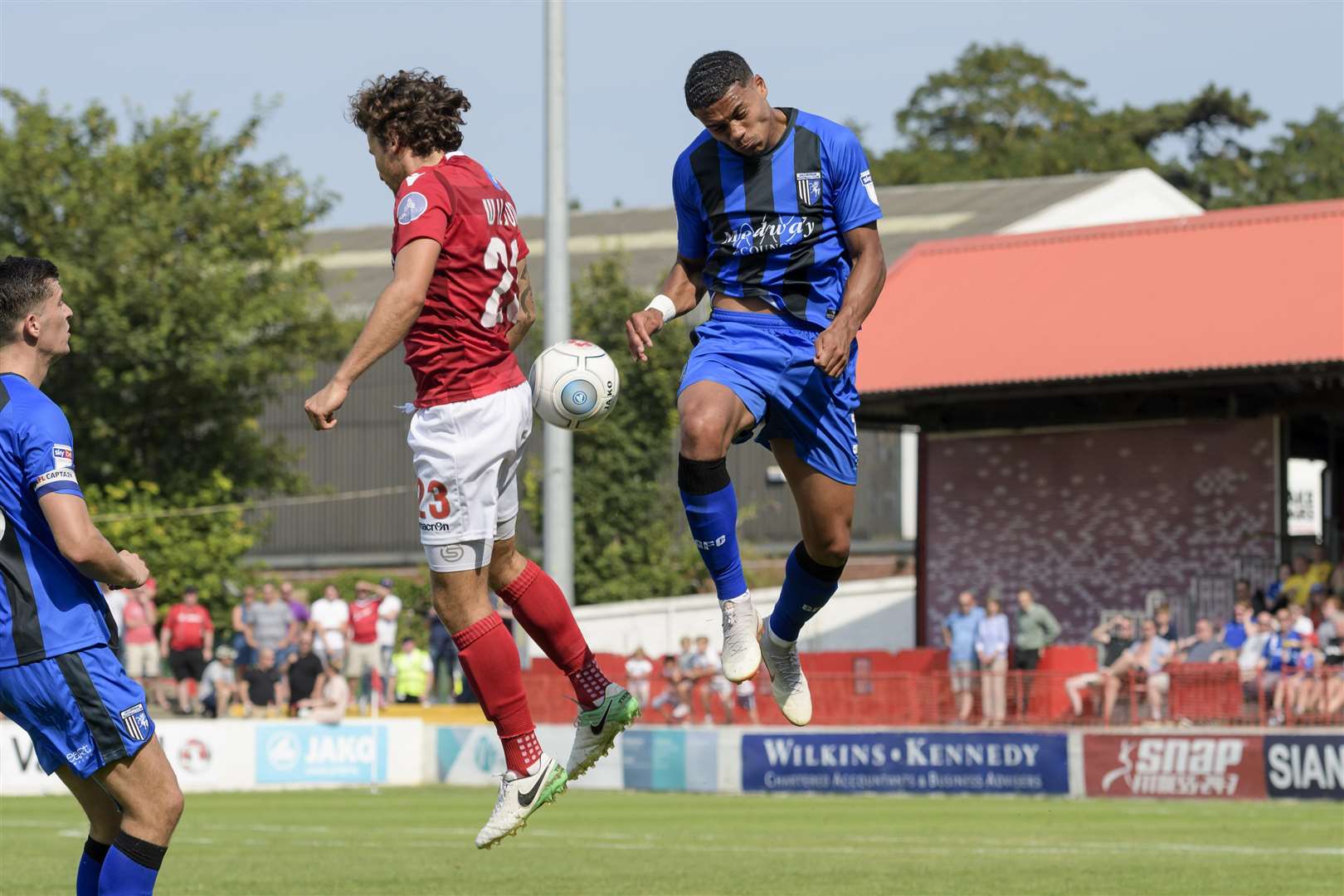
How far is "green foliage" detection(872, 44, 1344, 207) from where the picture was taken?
6575 cm

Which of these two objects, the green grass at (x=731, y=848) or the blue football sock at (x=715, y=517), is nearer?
the blue football sock at (x=715, y=517)

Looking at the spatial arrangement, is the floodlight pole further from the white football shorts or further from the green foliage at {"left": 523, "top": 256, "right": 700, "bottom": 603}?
the white football shorts

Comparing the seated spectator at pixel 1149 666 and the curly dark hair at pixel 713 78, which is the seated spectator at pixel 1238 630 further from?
the curly dark hair at pixel 713 78

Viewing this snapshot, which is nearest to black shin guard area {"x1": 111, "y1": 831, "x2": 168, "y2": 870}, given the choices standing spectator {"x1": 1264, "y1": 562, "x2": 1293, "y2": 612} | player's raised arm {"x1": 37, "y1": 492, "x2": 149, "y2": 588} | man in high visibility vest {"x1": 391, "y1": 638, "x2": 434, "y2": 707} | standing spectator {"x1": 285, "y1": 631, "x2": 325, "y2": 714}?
player's raised arm {"x1": 37, "y1": 492, "x2": 149, "y2": 588}

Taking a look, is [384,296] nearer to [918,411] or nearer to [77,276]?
[918,411]

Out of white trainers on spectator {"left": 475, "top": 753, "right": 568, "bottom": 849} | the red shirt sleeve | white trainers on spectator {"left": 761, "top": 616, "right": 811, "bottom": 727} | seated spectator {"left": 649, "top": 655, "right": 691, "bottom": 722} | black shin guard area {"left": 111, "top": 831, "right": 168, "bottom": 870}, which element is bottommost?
seated spectator {"left": 649, "top": 655, "right": 691, "bottom": 722}

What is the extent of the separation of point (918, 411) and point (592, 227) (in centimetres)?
3113

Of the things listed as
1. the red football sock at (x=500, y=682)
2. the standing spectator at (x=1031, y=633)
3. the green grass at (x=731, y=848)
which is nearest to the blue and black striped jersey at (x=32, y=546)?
the red football sock at (x=500, y=682)

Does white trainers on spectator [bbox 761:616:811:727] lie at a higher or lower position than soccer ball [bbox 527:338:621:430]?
lower

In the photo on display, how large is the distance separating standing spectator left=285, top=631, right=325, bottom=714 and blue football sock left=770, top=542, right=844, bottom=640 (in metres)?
18.7

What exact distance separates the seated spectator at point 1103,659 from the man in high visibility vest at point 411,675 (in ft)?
30.8

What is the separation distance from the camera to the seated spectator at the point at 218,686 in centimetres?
2920

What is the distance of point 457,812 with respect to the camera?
21906mm

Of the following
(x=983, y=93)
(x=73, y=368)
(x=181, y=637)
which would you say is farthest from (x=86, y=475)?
(x=983, y=93)
